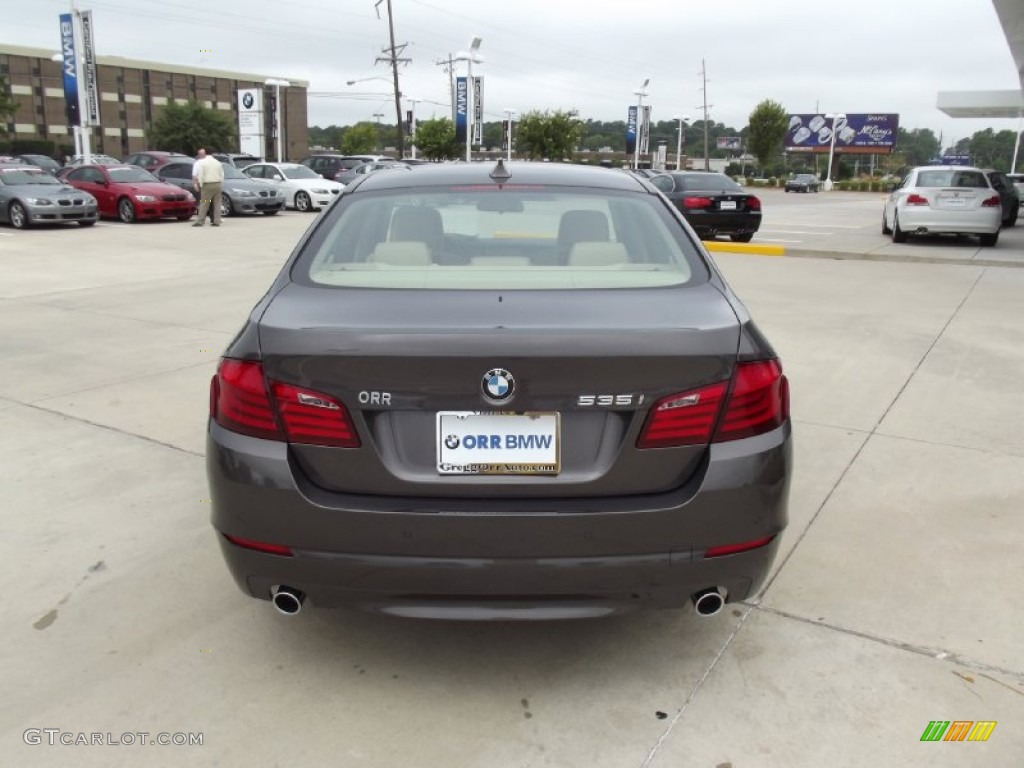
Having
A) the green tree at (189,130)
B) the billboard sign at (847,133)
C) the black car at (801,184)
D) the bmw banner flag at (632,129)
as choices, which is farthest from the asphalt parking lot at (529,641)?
the billboard sign at (847,133)

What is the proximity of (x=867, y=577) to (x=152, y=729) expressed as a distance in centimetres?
267

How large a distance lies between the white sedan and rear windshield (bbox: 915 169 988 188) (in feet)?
50.1

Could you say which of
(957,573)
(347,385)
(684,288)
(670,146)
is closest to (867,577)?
(957,573)

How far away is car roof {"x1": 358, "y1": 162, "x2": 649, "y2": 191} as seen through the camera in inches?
138

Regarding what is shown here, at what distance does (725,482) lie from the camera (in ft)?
7.82

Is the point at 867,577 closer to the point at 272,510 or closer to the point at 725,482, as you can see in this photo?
the point at 725,482

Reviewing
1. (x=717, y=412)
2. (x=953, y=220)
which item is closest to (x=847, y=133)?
(x=953, y=220)

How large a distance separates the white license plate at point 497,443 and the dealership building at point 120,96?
291ft

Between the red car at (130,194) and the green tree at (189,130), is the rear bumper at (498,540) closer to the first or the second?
the red car at (130,194)

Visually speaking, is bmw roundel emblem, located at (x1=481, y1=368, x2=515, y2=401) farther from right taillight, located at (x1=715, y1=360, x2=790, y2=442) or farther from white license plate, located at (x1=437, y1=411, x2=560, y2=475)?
right taillight, located at (x1=715, y1=360, x2=790, y2=442)

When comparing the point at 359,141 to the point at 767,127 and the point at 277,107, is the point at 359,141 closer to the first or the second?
the point at 767,127

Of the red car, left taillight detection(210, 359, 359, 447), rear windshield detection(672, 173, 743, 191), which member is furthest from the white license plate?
the red car

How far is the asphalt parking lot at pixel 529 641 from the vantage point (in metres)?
2.49

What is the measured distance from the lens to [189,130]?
2943 inches
